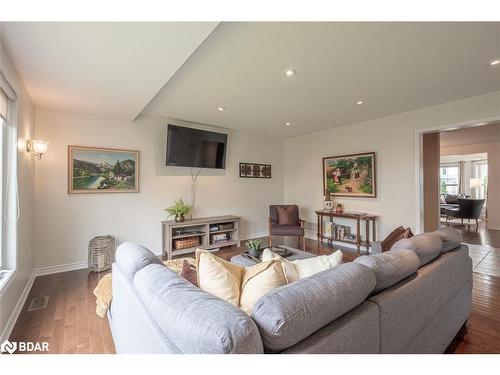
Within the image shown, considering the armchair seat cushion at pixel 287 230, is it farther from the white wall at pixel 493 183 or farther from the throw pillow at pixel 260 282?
the white wall at pixel 493 183

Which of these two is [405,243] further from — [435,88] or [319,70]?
[435,88]

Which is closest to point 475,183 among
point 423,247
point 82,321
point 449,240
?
point 449,240

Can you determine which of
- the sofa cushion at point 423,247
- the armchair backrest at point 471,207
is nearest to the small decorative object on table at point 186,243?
the sofa cushion at point 423,247

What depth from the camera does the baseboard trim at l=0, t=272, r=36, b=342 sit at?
6.20 ft

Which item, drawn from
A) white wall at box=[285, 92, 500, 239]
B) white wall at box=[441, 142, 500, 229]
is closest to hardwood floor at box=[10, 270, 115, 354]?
white wall at box=[285, 92, 500, 239]

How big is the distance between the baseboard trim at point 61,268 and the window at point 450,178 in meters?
11.9

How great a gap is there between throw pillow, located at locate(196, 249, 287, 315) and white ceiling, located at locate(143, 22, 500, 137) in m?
1.71

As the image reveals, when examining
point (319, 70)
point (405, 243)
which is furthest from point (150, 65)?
point (405, 243)

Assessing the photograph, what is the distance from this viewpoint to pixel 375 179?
4.21 m

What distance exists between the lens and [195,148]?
4.31 m

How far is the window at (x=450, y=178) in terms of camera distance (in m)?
9.11

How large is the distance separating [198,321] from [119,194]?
3.58m

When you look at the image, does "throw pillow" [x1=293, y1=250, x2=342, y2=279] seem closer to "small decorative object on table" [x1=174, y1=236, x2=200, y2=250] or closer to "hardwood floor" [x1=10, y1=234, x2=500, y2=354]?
"hardwood floor" [x1=10, y1=234, x2=500, y2=354]
